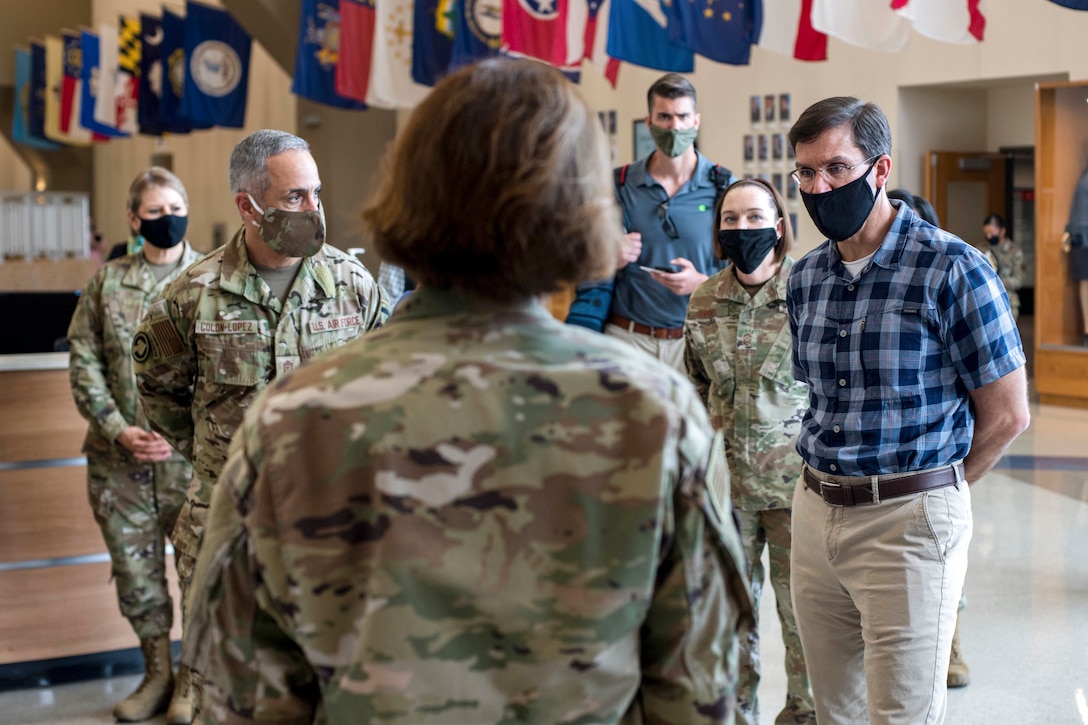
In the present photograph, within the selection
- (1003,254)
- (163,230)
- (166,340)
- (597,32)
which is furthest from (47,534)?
(1003,254)

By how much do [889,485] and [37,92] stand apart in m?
23.4

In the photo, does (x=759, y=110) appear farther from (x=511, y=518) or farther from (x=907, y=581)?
(x=511, y=518)

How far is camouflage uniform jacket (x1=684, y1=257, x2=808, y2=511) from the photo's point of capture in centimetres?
330

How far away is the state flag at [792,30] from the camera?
28.6 feet

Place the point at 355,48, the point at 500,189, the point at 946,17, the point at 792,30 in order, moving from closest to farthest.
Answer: the point at 500,189
the point at 946,17
the point at 792,30
the point at 355,48

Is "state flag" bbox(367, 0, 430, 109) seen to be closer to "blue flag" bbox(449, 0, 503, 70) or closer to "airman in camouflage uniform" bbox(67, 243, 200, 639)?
"blue flag" bbox(449, 0, 503, 70)

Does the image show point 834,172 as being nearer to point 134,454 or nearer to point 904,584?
point 904,584

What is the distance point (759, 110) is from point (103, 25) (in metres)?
10.4

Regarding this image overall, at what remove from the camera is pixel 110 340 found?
13.0ft

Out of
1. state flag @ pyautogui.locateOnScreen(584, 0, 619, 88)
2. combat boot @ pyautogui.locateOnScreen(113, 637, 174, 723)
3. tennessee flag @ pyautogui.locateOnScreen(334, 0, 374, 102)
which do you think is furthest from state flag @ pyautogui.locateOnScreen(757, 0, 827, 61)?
combat boot @ pyautogui.locateOnScreen(113, 637, 174, 723)

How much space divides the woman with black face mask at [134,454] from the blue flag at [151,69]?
503 inches

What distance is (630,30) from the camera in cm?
910

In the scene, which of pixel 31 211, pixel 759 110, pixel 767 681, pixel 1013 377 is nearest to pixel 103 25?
pixel 31 211

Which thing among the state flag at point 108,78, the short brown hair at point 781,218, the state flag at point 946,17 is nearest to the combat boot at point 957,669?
the short brown hair at point 781,218
